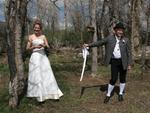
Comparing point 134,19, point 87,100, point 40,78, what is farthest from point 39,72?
point 134,19

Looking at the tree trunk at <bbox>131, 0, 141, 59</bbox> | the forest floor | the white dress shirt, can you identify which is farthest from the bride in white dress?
the tree trunk at <bbox>131, 0, 141, 59</bbox>

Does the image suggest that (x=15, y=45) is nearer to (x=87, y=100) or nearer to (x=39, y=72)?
(x=39, y=72)

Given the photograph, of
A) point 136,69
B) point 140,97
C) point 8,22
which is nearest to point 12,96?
point 8,22

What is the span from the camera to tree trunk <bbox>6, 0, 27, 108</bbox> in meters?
10.4

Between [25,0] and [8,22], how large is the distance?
137cm

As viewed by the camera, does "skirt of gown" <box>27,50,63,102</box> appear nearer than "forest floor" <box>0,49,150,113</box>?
No

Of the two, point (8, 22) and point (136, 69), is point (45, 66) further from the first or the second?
point (136, 69)

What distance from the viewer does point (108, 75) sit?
1764 cm

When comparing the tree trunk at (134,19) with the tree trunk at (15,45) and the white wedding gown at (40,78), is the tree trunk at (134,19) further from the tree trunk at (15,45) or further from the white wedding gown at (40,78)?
the tree trunk at (15,45)

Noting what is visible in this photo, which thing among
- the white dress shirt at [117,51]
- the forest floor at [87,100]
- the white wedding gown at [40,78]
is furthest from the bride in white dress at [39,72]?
the white dress shirt at [117,51]

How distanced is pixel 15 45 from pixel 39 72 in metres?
1.02

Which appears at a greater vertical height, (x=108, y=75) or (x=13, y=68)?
(x=13, y=68)

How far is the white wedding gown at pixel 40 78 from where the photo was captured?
1160 centimetres

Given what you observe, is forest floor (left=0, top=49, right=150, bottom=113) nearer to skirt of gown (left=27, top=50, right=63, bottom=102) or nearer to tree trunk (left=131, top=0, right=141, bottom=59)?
skirt of gown (left=27, top=50, right=63, bottom=102)
